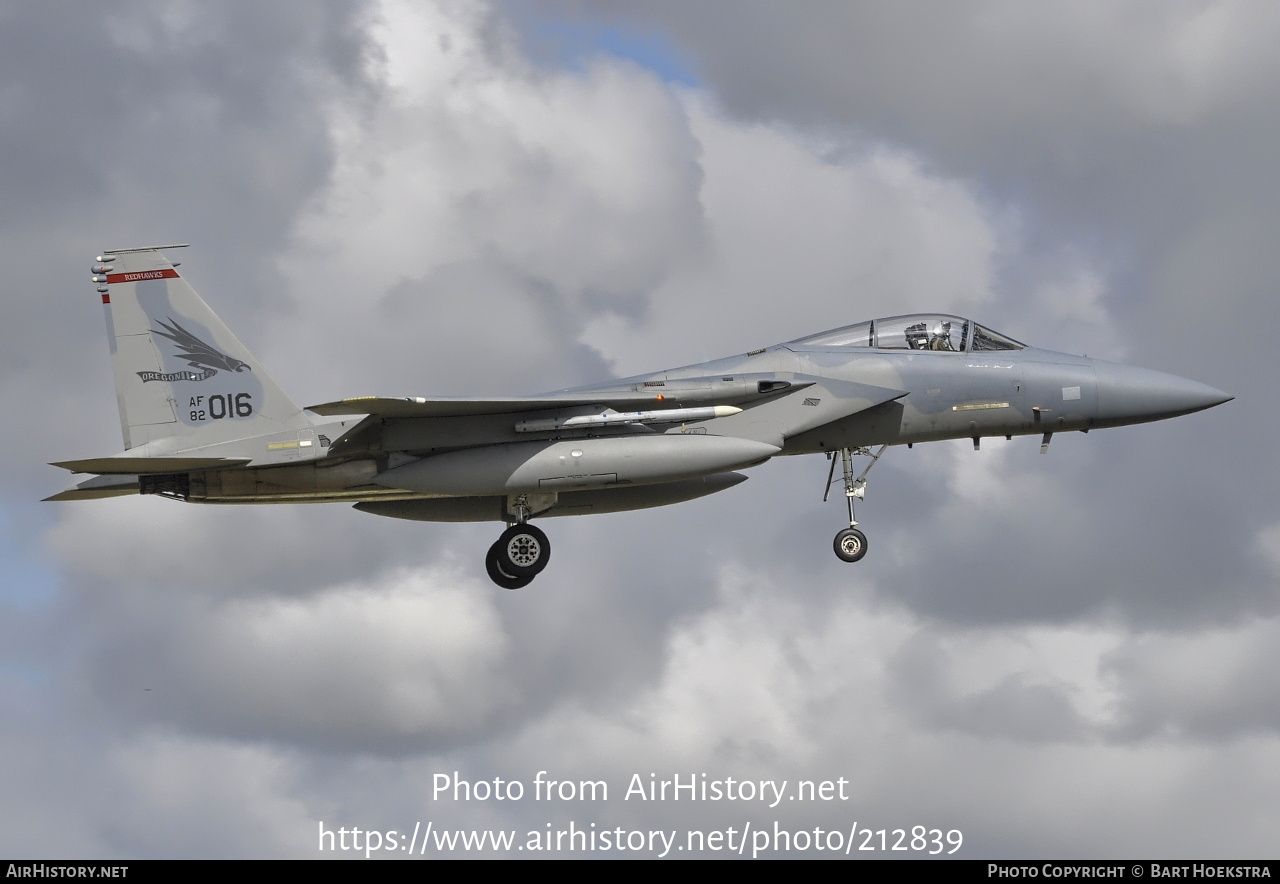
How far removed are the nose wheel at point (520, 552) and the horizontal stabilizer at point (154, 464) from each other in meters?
4.17

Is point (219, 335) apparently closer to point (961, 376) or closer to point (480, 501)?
point (480, 501)

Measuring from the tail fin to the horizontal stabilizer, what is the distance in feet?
1.13

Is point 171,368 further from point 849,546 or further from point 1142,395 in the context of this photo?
point 1142,395

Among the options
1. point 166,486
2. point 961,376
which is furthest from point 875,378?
point 166,486

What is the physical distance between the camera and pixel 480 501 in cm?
2869

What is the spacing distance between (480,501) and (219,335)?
5.18 metres

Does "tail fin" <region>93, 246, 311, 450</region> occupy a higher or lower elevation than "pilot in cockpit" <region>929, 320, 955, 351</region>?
higher

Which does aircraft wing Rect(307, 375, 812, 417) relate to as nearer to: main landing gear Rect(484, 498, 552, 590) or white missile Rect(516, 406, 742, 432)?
white missile Rect(516, 406, 742, 432)

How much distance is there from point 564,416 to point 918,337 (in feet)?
19.4

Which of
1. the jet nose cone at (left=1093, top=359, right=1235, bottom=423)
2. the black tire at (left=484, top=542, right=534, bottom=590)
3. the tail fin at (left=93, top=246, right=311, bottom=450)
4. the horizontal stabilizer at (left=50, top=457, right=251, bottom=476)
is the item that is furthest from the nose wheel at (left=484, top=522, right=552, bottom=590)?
the jet nose cone at (left=1093, top=359, right=1235, bottom=423)

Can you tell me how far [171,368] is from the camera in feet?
86.2

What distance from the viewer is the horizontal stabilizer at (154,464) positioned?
25156 mm

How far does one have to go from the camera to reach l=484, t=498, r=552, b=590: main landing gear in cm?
2695

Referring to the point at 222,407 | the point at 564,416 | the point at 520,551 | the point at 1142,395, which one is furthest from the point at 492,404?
the point at 1142,395
